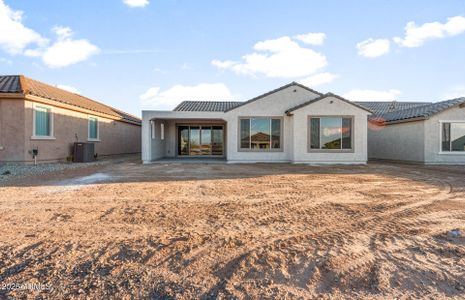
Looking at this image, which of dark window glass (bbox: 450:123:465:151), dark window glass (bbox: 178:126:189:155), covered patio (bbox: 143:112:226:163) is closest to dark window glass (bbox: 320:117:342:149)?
dark window glass (bbox: 450:123:465:151)

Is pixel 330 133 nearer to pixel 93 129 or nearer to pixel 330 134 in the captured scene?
pixel 330 134

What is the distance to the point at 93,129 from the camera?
64.9 ft

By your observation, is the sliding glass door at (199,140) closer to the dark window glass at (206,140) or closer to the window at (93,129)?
the dark window glass at (206,140)

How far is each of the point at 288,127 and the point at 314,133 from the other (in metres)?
1.50

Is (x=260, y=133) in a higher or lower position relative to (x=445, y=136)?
higher

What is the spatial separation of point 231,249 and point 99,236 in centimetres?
196

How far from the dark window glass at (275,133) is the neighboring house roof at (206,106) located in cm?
521

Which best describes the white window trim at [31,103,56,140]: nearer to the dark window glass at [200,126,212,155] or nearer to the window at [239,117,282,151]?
the dark window glass at [200,126,212,155]

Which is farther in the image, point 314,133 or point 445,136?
point 445,136

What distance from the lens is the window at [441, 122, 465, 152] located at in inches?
634

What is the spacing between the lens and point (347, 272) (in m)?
3.18

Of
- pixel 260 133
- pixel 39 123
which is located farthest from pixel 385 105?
pixel 39 123

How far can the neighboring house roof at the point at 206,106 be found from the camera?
68.1 ft

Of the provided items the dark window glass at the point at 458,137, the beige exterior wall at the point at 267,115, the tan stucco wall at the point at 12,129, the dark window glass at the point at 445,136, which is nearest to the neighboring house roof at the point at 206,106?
the beige exterior wall at the point at 267,115
